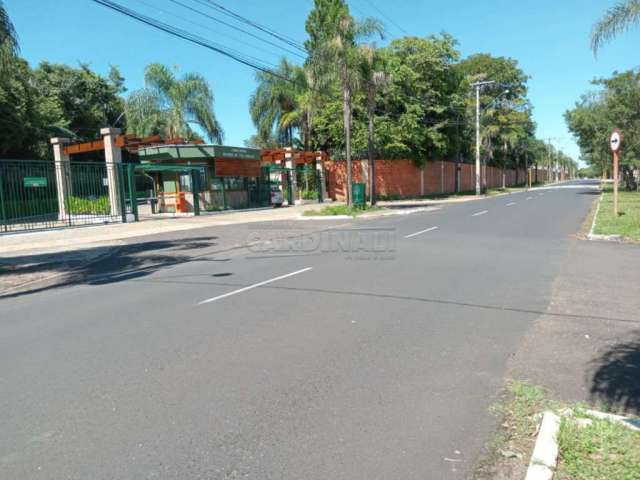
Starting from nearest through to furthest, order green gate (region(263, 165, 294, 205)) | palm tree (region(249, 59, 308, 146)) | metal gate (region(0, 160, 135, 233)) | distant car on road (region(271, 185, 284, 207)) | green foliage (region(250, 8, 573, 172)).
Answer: metal gate (region(0, 160, 135, 233)), distant car on road (region(271, 185, 284, 207)), green gate (region(263, 165, 294, 205)), green foliage (region(250, 8, 573, 172)), palm tree (region(249, 59, 308, 146))

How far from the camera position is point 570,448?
129 inches

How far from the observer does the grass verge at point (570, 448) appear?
304 centimetres

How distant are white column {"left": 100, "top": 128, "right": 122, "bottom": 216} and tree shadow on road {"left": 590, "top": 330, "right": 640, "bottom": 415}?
22392 mm

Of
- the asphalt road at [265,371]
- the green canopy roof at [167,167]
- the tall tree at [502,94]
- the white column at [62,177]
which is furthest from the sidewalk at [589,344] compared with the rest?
the tall tree at [502,94]

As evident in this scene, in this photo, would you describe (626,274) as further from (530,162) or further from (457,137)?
(530,162)

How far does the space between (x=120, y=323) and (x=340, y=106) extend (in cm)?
3309

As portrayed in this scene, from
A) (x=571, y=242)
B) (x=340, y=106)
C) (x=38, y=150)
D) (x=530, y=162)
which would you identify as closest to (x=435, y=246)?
(x=571, y=242)

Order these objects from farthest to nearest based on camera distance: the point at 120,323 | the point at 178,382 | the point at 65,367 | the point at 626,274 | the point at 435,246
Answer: the point at 435,246
the point at 626,274
the point at 120,323
the point at 65,367
the point at 178,382

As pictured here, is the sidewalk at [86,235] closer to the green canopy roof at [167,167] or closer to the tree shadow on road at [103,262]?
the tree shadow on road at [103,262]

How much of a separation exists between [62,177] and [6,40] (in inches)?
541

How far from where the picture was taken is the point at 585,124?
38.9m

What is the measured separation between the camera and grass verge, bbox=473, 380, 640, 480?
3039mm

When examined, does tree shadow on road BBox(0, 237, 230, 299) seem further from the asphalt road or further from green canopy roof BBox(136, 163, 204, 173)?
green canopy roof BBox(136, 163, 204, 173)

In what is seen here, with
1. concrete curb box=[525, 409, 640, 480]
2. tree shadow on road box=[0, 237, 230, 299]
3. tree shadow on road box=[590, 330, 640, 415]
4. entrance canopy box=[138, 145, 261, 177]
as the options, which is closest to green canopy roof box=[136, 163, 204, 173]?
entrance canopy box=[138, 145, 261, 177]
